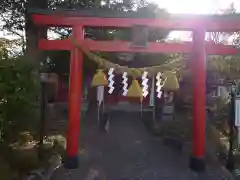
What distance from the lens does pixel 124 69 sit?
7684mm

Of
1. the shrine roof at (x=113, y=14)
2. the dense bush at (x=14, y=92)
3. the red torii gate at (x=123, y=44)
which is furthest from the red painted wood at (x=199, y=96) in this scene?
the dense bush at (x=14, y=92)

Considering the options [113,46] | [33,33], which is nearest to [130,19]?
[113,46]

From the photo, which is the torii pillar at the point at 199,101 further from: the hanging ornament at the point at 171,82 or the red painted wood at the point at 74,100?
the red painted wood at the point at 74,100

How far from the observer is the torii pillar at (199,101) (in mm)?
8320

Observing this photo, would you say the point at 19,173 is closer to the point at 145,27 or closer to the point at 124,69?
the point at 124,69

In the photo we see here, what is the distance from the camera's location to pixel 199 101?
27.6 ft

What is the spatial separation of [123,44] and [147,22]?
32.8 inches

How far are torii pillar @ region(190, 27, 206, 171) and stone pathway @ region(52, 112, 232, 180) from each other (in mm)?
467

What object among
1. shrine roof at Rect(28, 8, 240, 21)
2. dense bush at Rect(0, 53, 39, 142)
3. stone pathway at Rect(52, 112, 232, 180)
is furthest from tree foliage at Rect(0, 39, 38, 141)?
stone pathway at Rect(52, 112, 232, 180)

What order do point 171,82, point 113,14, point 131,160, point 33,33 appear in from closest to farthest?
point 171,82 → point 113,14 → point 131,160 → point 33,33

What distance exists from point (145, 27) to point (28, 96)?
3.41 metres

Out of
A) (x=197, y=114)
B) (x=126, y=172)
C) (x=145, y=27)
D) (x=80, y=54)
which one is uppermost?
(x=145, y=27)

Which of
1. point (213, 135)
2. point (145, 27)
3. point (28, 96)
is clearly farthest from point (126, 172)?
point (213, 135)

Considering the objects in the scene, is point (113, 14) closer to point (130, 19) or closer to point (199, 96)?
point (130, 19)
